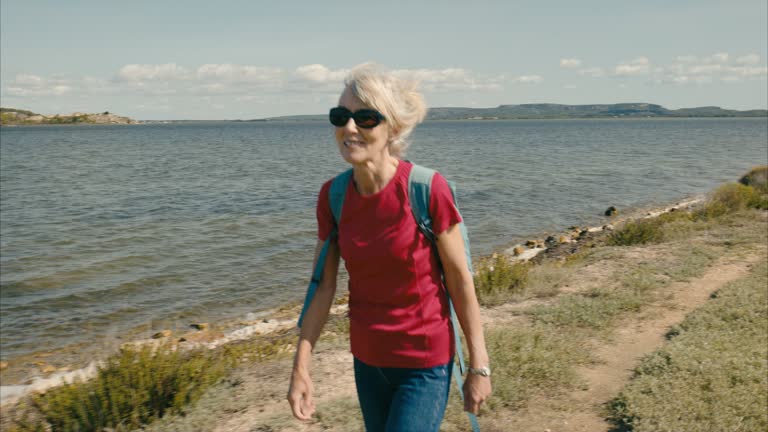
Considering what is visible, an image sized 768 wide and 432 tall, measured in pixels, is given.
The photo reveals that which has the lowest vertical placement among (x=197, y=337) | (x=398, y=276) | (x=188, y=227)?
(x=197, y=337)

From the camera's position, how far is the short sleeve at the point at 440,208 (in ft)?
7.14

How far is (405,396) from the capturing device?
7.46 feet

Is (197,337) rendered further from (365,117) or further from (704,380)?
(365,117)

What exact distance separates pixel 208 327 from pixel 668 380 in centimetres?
731

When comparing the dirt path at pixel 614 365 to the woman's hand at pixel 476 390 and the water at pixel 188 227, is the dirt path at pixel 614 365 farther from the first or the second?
the water at pixel 188 227

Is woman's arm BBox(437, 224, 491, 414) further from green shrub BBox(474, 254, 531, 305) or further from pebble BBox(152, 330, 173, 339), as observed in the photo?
pebble BBox(152, 330, 173, 339)

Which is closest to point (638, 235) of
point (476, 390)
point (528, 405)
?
point (528, 405)

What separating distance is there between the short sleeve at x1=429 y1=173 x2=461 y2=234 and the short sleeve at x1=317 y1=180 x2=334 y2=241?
17.9 inches

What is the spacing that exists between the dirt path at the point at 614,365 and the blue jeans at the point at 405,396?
2.74m

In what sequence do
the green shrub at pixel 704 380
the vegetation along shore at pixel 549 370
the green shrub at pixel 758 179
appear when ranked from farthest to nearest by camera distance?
the green shrub at pixel 758 179 → the vegetation along shore at pixel 549 370 → the green shrub at pixel 704 380

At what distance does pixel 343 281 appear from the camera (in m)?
12.7

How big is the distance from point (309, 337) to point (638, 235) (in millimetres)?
11809

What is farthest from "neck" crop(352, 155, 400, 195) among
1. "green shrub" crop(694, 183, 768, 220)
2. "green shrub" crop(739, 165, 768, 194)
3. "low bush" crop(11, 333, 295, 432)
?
"green shrub" crop(739, 165, 768, 194)

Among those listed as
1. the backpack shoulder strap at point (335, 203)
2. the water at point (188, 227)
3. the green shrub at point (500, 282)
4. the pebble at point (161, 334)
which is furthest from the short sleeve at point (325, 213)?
the pebble at point (161, 334)
